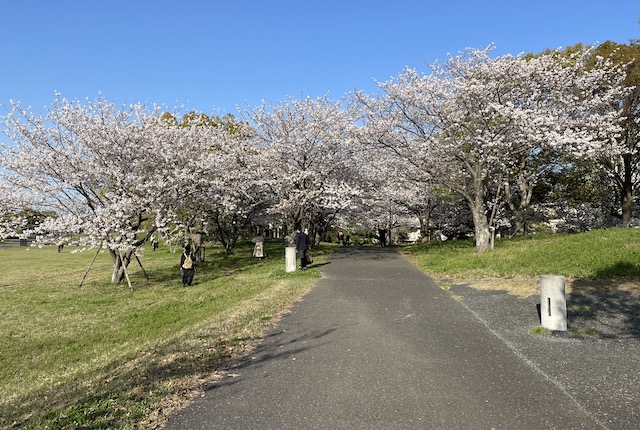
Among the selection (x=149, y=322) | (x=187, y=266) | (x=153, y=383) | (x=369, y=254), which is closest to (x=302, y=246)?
(x=187, y=266)

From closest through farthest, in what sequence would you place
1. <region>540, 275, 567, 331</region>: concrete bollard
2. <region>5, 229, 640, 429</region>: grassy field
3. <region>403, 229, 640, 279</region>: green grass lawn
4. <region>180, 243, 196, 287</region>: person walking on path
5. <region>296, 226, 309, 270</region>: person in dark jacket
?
<region>5, 229, 640, 429</region>: grassy field → <region>540, 275, 567, 331</region>: concrete bollard → <region>403, 229, 640, 279</region>: green grass lawn → <region>180, 243, 196, 287</region>: person walking on path → <region>296, 226, 309, 270</region>: person in dark jacket

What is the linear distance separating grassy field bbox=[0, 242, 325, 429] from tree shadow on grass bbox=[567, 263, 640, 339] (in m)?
5.94

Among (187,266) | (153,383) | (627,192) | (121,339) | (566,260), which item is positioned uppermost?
(627,192)

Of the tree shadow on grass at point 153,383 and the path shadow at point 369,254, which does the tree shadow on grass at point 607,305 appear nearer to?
the tree shadow on grass at point 153,383

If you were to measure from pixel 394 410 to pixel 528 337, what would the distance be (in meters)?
3.78

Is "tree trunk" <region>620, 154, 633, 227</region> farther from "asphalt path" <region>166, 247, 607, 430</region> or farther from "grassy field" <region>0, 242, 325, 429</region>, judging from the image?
"asphalt path" <region>166, 247, 607, 430</region>

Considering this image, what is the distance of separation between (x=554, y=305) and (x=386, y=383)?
401 centimetres

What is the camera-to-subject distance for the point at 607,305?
896 centimetres

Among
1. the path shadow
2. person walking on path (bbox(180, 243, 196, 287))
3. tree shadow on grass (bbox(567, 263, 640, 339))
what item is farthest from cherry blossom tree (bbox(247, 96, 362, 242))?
tree shadow on grass (bbox(567, 263, 640, 339))

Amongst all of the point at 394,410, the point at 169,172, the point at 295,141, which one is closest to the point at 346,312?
the point at 394,410

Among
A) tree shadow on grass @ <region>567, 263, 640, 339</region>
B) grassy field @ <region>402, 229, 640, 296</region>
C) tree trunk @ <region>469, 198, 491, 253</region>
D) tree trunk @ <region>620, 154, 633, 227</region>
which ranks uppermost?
tree trunk @ <region>620, 154, 633, 227</region>

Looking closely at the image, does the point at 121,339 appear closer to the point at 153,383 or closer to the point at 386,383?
the point at 153,383

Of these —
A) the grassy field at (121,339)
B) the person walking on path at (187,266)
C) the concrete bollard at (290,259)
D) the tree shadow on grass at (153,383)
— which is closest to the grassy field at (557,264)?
the concrete bollard at (290,259)

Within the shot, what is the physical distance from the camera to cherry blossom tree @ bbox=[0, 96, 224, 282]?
15.5 metres
